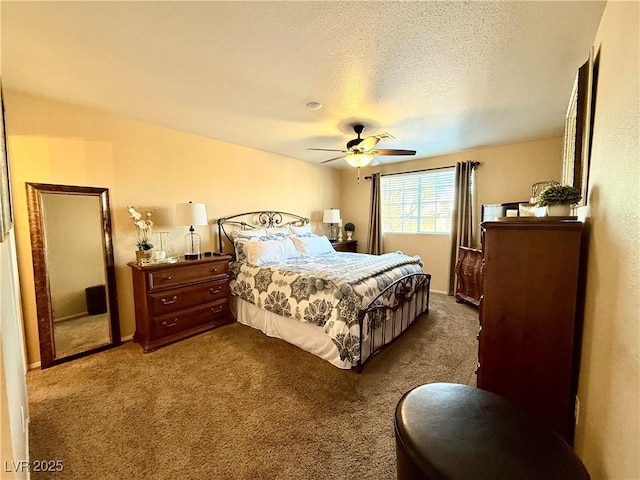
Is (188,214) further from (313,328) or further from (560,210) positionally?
(560,210)

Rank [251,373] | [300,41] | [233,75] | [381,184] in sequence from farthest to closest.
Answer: [381,184] → [251,373] → [233,75] → [300,41]

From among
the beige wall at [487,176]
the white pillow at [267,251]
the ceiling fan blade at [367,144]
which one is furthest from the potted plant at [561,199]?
the beige wall at [487,176]

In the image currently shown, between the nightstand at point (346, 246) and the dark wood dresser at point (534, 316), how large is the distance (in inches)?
154

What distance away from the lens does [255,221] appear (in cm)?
454

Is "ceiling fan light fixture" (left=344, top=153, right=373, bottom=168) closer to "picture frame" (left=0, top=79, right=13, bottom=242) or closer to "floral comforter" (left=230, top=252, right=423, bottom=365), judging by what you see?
"floral comforter" (left=230, top=252, right=423, bottom=365)

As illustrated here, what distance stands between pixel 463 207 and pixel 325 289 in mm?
3273

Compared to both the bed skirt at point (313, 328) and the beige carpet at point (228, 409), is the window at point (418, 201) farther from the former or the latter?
the beige carpet at point (228, 409)

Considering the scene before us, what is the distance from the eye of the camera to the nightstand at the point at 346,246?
17.9 ft

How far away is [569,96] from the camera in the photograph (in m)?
2.55

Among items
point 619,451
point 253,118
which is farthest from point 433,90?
point 619,451

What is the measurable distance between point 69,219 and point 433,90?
12.5 feet

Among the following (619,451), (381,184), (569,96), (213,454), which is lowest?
(213,454)

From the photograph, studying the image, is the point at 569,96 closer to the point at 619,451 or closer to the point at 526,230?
the point at 526,230

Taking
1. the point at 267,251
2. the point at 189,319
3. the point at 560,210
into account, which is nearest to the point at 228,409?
the point at 189,319
